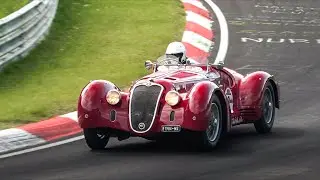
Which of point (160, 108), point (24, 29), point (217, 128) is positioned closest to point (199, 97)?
point (160, 108)

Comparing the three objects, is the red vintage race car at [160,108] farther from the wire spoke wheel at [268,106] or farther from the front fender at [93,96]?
the wire spoke wheel at [268,106]

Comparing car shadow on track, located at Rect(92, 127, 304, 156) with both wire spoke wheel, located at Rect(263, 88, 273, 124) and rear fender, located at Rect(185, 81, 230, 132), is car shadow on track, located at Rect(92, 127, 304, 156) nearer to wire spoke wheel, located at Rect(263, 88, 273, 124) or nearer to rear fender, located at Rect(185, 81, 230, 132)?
wire spoke wheel, located at Rect(263, 88, 273, 124)

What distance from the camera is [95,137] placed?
10945mm

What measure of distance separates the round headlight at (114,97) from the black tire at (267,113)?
2.23 metres

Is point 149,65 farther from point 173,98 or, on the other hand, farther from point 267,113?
point 267,113

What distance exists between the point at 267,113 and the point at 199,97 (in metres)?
2.35

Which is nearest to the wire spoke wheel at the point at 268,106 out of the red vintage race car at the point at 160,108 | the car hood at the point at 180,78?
the red vintage race car at the point at 160,108

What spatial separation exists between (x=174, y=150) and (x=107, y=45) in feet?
26.6

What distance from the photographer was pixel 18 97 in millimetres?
14203

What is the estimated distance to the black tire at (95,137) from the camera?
35.8 ft

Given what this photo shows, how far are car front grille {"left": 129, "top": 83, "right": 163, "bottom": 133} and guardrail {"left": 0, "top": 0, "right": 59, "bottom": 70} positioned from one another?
17.4ft

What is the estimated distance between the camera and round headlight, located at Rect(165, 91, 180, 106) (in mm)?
10602

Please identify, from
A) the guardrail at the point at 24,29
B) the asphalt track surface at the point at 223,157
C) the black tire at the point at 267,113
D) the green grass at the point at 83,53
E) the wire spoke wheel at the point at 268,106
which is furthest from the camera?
the guardrail at the point at 24,29

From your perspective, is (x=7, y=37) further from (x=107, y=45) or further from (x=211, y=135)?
(x=211, y=135)
